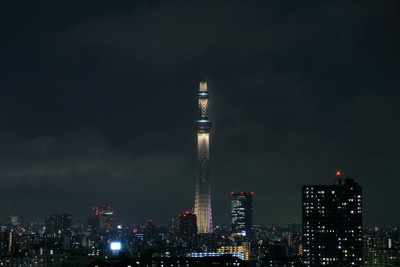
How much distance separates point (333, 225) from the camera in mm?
49344

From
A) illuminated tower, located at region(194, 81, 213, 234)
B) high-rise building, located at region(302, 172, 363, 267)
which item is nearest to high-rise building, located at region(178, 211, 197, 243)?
illuminated tower, located at region(194, 81, 213, 234)

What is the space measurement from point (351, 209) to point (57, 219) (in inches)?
1971

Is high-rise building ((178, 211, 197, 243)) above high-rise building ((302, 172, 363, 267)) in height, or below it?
above

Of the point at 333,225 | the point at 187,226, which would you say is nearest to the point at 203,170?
the point at 187,226

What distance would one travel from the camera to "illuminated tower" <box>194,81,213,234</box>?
81.6 metres

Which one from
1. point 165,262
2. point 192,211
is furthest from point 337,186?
point 192,211

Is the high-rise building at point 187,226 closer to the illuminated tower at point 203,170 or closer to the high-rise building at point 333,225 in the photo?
the illuminated tower at point 203,170

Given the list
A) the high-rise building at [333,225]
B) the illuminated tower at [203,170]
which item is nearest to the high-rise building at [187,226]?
the illuminated tower at [203,170]

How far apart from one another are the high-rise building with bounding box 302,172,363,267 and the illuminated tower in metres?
31.4

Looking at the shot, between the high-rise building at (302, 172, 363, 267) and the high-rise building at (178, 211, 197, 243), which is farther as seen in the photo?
the high-rise building at (178, 211, 197, 243)

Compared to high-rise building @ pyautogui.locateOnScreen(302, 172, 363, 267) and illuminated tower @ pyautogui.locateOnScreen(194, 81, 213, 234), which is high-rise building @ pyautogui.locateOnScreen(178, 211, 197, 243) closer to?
illuminated tower @ pyautogui.locateOnScreen(194, 81, 213, 234)

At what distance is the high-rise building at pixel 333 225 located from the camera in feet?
160

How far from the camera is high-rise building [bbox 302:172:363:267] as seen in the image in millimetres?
48750

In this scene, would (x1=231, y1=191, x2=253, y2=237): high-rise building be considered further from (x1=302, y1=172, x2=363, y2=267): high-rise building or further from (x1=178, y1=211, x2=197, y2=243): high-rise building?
(x1=302, y1=172, x2=363, y2=267): high-rise building
